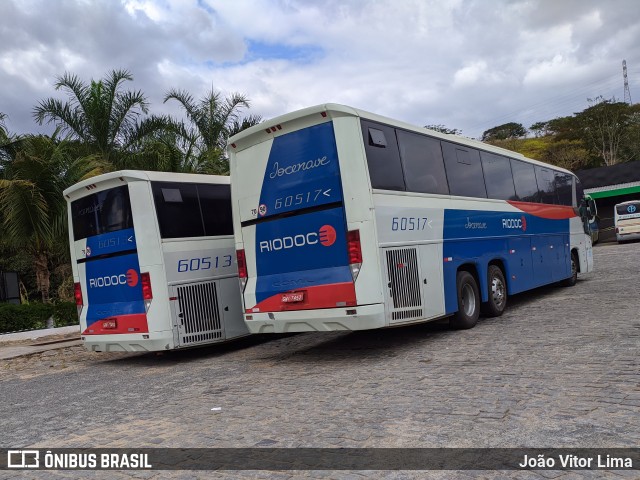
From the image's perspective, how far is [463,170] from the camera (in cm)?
1040

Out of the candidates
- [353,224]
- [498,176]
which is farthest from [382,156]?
[498,176]

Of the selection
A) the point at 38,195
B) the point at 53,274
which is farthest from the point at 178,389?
the point at 53,274

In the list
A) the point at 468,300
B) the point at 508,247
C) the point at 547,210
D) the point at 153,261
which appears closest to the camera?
the point at 153,261

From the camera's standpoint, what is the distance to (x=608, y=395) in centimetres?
512

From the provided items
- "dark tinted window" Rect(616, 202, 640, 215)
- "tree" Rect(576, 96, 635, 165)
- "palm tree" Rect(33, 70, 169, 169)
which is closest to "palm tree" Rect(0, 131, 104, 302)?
"palm tree" Rect(33, 70, 169, 169)

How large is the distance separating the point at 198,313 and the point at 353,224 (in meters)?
3.59

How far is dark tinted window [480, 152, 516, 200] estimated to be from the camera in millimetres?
11312

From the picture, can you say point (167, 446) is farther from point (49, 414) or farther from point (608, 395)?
point (608, 395)

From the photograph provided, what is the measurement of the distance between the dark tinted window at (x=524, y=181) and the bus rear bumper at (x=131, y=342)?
306 inches

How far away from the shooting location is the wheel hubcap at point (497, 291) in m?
10.9

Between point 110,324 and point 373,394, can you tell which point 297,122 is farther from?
point 110,324

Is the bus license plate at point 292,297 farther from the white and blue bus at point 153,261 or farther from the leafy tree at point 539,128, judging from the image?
the leafy tree at point 539,128

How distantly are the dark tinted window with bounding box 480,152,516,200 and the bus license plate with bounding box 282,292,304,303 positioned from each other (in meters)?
4.86

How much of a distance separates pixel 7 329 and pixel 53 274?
7.45 meters
